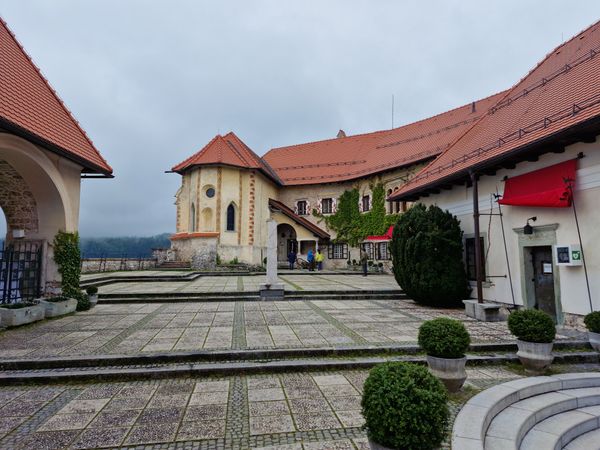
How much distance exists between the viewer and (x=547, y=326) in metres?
5.37

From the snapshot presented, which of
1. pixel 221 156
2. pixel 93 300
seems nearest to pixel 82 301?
pixel 93 300

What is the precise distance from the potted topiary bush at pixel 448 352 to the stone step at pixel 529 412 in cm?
59

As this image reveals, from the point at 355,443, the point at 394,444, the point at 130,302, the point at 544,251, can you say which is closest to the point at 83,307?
the point at 130,302

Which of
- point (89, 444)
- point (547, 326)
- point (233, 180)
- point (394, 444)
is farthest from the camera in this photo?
point (233, 180)

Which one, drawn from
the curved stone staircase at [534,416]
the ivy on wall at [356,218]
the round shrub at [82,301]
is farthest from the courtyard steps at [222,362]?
the ivy on wall at [356,218]

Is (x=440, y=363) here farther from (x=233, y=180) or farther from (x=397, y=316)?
(x=233, y=180)

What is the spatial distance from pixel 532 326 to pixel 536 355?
17.5 inches

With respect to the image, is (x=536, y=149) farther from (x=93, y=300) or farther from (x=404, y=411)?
(x=93, y=300)

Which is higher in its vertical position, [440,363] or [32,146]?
[32,146]

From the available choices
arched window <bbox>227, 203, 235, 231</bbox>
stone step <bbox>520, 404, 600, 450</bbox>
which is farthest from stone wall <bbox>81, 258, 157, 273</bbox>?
stone step <bbox>520, 404, 600, 450</bbox>

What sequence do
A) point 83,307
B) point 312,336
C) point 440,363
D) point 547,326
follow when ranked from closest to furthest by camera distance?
point 440,363 → point 547,326 → point 312,336 → point 83,307

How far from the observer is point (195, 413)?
3.96m

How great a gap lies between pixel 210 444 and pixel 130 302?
31.0 ft

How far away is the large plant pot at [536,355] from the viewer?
532 centimetres
